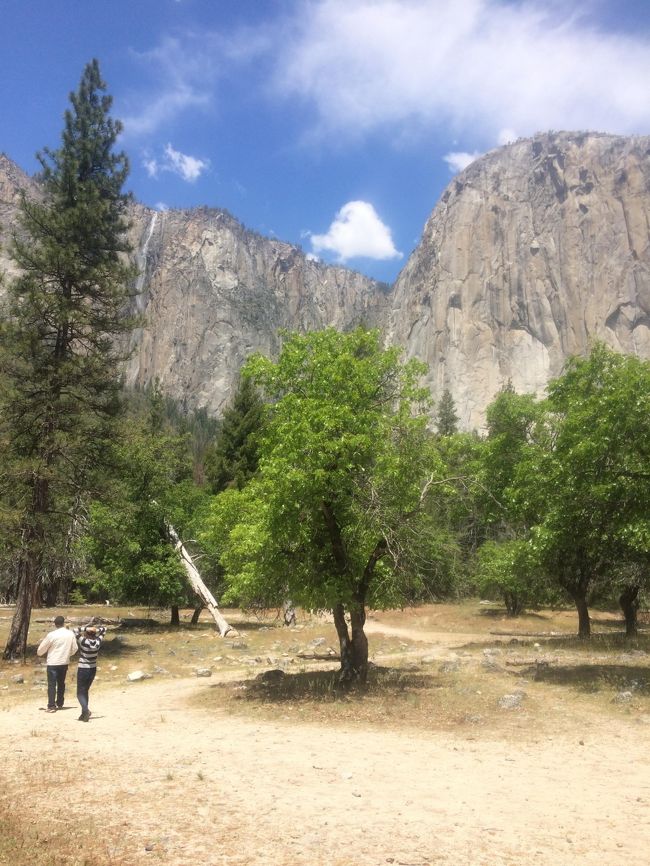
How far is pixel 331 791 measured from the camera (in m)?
7.64

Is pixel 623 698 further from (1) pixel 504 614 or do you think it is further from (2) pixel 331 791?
(1) pixel 504 614

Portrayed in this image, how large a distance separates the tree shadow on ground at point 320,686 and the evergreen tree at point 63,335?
8128mm

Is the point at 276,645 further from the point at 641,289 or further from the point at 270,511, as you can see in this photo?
the point at 641,289

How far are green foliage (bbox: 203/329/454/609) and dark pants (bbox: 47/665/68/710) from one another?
4.20 metres

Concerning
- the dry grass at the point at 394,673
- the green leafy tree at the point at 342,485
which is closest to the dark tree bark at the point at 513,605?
the dry grass at the point at 394,673

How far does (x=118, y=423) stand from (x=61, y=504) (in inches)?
158

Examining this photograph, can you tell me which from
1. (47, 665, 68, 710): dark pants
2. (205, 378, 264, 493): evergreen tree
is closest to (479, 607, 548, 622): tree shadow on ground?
(205, 378, 264, 493): evergreen tree

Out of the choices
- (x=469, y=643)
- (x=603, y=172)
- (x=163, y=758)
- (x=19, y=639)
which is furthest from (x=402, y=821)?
(x=603, y=172)

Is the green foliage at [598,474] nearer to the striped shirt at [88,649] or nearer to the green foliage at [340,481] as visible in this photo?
the green foliage at [340,481]

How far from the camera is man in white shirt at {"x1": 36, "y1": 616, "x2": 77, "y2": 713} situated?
12164mm

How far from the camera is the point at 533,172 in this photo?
409 ft

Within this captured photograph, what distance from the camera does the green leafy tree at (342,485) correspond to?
13.2m

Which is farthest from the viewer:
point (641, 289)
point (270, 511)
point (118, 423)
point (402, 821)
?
point (641, 289)

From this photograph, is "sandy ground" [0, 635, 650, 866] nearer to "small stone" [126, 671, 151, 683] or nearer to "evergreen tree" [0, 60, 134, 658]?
"small stone" [126, 671, 151, 683]
